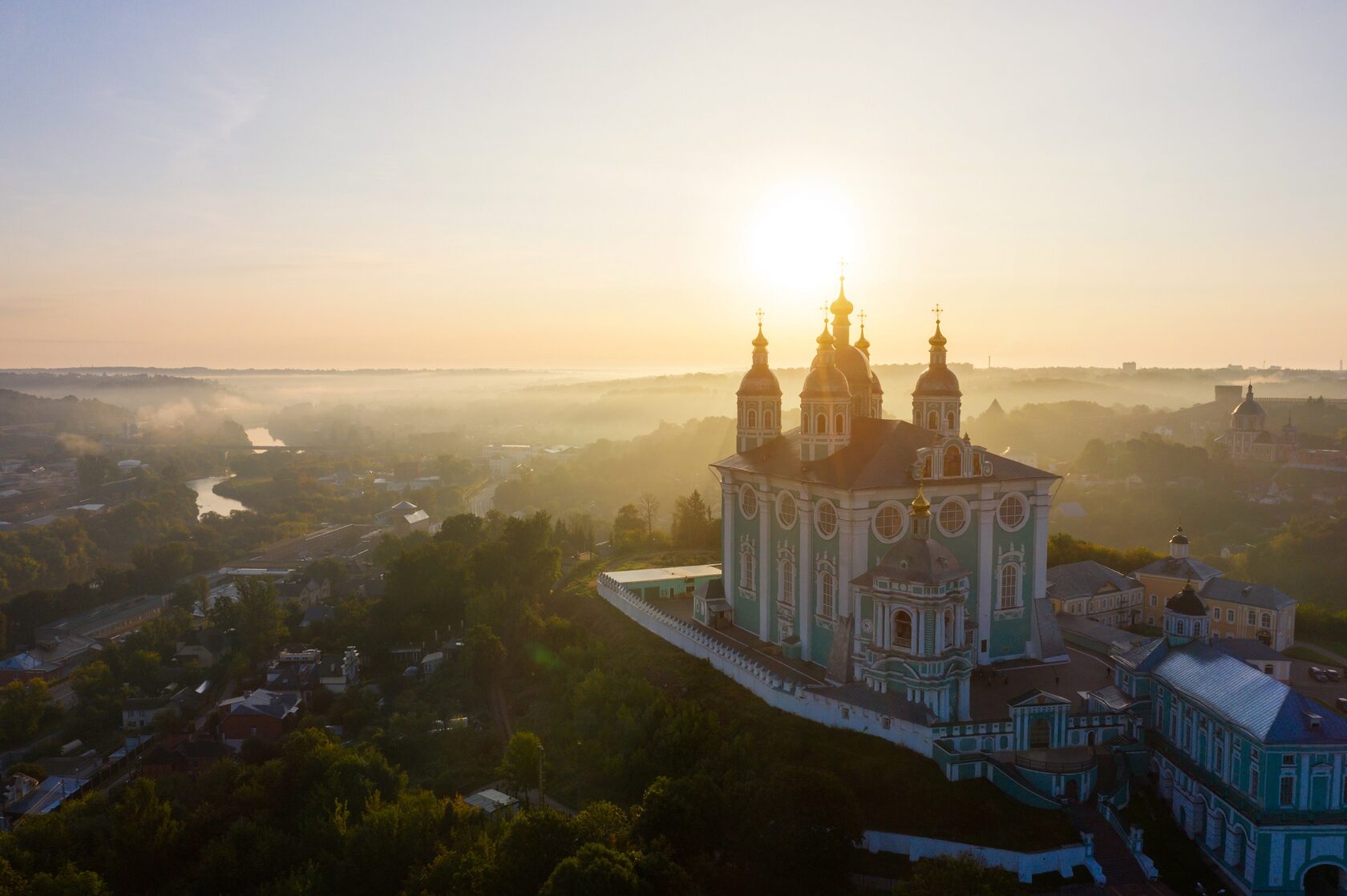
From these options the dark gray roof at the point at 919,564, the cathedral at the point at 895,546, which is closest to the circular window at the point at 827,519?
the cathedral at the point at 895,546

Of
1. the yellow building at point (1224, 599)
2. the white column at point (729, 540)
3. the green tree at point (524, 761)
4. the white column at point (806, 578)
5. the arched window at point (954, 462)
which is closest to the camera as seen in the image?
the green tree at point (524, 761)

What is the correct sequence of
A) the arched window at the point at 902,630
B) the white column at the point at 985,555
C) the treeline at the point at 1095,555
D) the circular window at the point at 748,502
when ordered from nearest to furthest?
the arched window at the point at 902,630
the white column at the point at 985,555
the circular window at the point at 748,502
the treeline at the point at 1095,555

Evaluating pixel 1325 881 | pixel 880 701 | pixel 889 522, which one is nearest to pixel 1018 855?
pixel 880 701

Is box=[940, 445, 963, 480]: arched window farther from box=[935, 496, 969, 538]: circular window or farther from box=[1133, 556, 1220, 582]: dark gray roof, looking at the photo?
box=[1133, 556, 1220, 582]: dark gray roof

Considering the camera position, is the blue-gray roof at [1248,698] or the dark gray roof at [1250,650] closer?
the blue-gray roof at [1248,698]

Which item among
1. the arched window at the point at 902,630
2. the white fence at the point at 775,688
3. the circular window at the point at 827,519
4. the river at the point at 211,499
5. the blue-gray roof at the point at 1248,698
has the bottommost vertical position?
the river at the point at 211,499

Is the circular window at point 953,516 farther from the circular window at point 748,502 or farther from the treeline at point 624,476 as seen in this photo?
the treeline at point 624,476

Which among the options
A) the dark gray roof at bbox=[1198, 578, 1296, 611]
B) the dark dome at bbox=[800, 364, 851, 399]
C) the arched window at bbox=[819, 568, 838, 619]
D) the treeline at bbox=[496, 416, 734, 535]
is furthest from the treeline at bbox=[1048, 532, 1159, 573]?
the treeline at bbox=[496, 416, 734, 535]

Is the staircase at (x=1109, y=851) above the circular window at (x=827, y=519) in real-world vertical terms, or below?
below
